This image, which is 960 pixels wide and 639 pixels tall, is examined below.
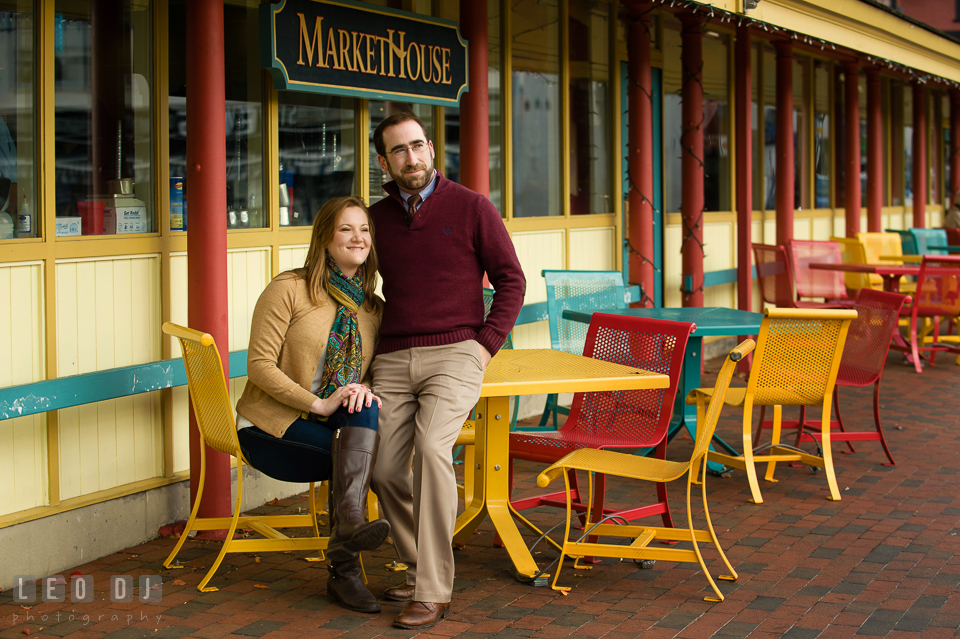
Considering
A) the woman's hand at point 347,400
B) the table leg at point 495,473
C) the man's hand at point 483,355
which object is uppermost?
the man's hand at point 483,355

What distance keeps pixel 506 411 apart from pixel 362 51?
261 centimetres

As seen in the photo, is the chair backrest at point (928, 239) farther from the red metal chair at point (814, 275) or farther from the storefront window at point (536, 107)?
the storefront window at point (536, 107)

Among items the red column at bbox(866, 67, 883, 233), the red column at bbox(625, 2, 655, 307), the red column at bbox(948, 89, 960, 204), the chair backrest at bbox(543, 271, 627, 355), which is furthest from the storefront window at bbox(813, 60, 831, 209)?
the chair backrest at bbox(543, 271, 627, 355)

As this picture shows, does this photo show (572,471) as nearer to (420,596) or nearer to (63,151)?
(420,596)

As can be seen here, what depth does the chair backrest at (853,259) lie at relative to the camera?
12.0m

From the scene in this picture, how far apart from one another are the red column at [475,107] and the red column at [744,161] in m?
3.86

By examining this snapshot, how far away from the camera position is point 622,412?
16.8ft

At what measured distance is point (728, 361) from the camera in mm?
4281

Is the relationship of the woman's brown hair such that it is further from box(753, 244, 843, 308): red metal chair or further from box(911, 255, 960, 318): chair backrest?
box(911, 255, 960, 318): chair backrest

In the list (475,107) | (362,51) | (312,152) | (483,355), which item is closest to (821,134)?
(475,107)

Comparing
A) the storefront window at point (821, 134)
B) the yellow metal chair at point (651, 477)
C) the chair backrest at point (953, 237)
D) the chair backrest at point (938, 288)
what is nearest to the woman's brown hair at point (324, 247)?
the yellow metal chair at point (651, 477)

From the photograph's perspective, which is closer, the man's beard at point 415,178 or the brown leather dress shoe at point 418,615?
the brown leather dress shoe at point 418,615

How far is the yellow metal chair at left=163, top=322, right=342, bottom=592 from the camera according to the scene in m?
4.40

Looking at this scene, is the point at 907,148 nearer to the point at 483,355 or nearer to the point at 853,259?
the point at 853,259
